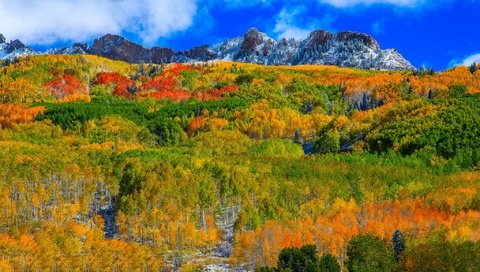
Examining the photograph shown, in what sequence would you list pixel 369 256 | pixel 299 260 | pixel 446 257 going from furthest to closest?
1. pixel 369 256
2. pixel 299 260
3. pixel 446 257

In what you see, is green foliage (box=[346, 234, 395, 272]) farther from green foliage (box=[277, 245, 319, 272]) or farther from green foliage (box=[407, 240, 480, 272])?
green foliage (box=[277, 245, 319, 272])

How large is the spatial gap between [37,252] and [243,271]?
150 feet

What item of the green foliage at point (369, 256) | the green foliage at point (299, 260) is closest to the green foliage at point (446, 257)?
the green foliage at point (369, 256)

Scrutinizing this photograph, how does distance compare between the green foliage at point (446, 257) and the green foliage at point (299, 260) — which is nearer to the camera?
the green foliage at point (446, 257)

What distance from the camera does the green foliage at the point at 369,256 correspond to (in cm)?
12425

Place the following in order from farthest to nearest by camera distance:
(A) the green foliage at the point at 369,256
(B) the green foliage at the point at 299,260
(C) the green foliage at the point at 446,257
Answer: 1. (A) the green foliage at the point at 369,256
2. (B) the green foliage at the point at 299,260
3. (C) the green foliage at the point at 446,257

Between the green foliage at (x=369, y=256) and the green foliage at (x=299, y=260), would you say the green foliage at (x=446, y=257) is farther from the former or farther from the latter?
the green foliage at (x=299, y=260)

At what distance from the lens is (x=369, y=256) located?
417 ft

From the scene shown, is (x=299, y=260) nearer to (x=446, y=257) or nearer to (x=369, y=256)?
(x=369, y=256)

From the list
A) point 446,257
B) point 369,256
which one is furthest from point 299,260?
point 446,257

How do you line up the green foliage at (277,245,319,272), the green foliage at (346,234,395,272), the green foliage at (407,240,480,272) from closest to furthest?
the green foliage at (407,240,480,272)
the green foliage at (277,245,319,272)
the green foliage at (346,234,395,272)

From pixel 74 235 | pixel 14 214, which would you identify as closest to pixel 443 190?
pixel 74 235

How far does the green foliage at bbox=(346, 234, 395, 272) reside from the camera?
408 ft

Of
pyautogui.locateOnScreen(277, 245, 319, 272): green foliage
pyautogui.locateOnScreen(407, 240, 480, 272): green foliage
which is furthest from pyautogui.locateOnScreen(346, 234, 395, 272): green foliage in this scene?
pyautogui.locateOnScreen(277, 245, 319, 272): green foliage
